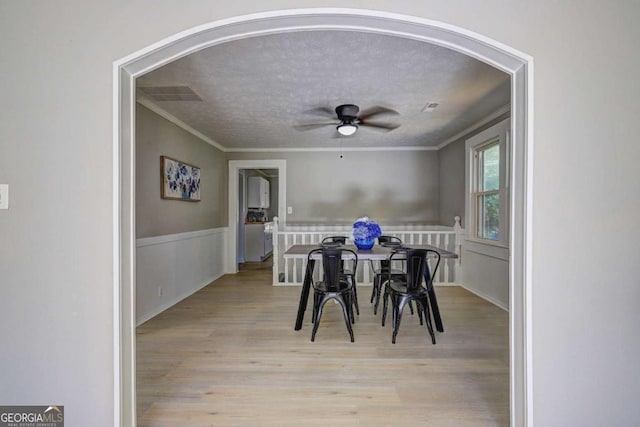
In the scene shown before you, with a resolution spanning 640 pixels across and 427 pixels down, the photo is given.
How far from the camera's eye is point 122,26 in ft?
4.69

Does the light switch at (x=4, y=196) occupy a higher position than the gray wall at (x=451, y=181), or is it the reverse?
the gray wall at (x=451, y=181)

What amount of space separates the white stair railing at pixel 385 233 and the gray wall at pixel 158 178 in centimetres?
117

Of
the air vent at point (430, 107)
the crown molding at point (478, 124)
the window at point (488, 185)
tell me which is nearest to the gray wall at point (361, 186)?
the crown molding at point (478, 124)

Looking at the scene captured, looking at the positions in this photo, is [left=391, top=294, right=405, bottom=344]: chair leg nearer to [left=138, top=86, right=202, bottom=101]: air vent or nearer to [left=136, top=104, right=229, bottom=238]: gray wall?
[left=136, top=104, right=229, bottom=238]: gray wall

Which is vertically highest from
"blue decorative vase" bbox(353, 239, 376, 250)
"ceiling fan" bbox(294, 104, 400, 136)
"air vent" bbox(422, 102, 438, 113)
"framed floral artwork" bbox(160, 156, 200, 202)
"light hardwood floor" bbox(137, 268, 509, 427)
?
"air vent" bbox(422, 102, 438, 113)

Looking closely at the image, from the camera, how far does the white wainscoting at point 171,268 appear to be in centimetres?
319

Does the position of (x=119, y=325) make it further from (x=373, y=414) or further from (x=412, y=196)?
(x=412, y=196)

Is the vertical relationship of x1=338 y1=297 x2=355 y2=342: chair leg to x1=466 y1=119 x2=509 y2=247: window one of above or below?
below

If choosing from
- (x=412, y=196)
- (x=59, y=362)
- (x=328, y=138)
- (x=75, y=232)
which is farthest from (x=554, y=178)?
(x=412, y=196)

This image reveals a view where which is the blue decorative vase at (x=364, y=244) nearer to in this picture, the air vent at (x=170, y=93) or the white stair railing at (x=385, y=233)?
the white stair railing at (x=385, y=233)

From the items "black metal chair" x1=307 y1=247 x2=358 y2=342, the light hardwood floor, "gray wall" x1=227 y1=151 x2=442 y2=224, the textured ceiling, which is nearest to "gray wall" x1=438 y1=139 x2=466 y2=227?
"gray wall" x1=227 y1=151 x2=442 y2=224

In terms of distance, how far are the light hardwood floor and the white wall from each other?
511 mm

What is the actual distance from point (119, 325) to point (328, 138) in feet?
13.3

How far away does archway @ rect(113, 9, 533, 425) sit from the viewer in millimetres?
1401
